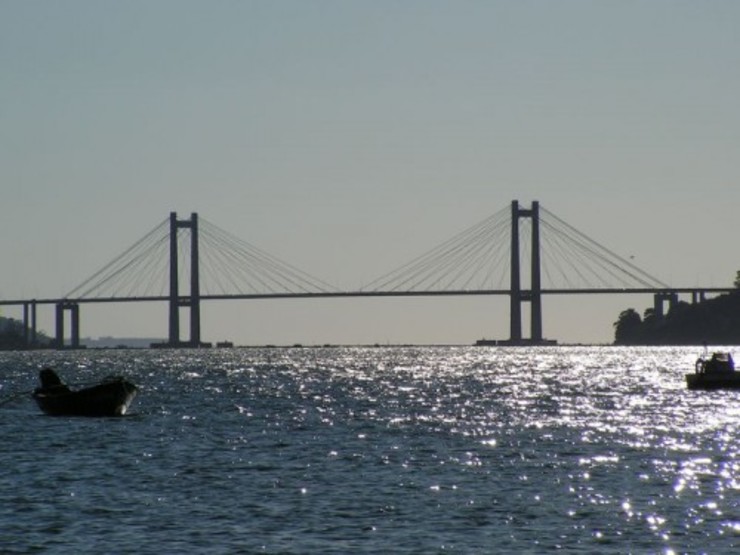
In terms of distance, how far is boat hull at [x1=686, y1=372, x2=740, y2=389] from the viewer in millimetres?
107875

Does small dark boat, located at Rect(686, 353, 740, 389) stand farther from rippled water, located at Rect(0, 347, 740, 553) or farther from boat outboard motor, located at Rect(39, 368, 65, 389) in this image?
boat outboard motor, located at Rect(39, 368, 65, 389)

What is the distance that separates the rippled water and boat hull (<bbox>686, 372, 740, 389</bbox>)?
54.3ft

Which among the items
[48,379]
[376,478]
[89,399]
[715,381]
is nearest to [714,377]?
[715,381]

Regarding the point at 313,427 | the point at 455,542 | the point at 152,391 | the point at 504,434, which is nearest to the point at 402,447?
the point at 504,434

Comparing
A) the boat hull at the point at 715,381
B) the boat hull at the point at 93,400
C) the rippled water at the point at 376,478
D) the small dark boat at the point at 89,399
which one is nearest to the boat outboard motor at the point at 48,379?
the small dark boat at the point at 89,399

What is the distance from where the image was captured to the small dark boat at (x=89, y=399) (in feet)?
255

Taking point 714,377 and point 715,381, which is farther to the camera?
point 714,377

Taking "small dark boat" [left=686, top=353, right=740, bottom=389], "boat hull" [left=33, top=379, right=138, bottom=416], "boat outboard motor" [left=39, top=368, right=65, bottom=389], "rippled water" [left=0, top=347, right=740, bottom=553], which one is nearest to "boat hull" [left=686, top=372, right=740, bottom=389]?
"small dark boat" [left=686, top=353, right=740, bottom=389]

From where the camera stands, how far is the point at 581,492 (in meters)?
44.1

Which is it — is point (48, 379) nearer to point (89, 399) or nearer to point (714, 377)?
point (89, 399)

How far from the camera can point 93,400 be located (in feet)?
Result: 255

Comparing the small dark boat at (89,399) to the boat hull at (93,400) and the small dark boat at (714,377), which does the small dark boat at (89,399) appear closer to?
the boat hull at (93,400)

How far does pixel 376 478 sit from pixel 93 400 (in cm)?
3260

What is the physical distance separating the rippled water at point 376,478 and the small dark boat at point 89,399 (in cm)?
74
